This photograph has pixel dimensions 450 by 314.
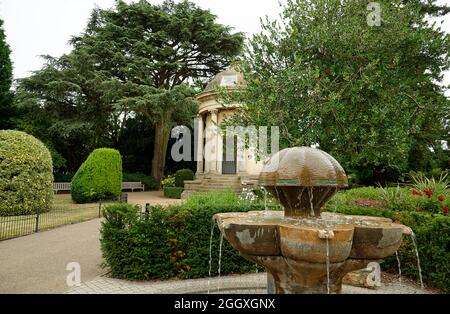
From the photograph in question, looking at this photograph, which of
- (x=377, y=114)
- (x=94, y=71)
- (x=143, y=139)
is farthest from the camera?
(x=143, y=139)

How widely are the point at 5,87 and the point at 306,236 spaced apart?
3316 cm

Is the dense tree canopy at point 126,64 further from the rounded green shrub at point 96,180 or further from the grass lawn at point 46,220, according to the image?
the grass lawn at point 46,220

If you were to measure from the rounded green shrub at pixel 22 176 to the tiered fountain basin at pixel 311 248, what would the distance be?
13.5m

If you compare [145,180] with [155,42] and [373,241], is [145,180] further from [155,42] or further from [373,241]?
[373,241]

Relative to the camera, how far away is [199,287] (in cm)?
632

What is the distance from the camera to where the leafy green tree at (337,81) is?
10.8m

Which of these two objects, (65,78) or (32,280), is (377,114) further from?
(65,78)

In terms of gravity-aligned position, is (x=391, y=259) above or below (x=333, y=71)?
below

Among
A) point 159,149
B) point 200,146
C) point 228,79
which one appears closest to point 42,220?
point 200,146

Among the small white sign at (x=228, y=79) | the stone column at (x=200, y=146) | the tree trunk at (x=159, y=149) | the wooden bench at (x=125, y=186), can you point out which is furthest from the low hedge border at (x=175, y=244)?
the tree trunk at (x=159, y=149)

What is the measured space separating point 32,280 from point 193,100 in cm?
1733

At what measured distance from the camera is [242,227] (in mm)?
3852
